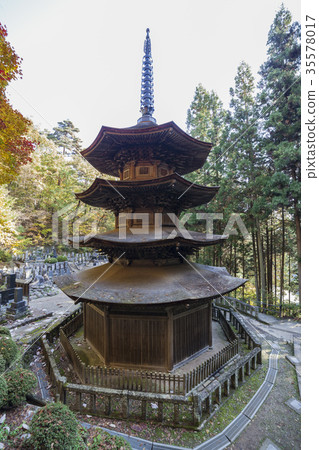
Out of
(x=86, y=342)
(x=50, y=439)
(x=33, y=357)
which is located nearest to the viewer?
(x=50, y=439)

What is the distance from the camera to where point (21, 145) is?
9.11 metres

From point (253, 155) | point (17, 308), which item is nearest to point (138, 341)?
point (17, 308)

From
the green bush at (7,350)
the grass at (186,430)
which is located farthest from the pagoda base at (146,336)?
the green bush at (7,350)

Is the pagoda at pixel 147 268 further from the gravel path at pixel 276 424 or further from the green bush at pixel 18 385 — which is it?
the gravel path at pixel 276 424

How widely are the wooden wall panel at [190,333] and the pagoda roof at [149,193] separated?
3996 millimetres

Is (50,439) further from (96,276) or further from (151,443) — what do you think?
(96,276)

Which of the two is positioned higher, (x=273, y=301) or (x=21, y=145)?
(x=21, y=145)

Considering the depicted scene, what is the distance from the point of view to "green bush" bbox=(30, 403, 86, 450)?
2873 mm

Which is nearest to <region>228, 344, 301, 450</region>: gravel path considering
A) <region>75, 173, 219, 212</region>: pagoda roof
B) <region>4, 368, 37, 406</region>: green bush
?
<region>4, 368, 37, 406</region>: green bush

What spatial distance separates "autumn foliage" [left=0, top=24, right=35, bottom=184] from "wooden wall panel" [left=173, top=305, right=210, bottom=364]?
980 cm

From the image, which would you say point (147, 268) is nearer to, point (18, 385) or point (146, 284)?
point (146, 284)

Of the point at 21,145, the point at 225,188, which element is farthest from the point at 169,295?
the point at 225,188

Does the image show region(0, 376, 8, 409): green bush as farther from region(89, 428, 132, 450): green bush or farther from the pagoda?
the pagoda

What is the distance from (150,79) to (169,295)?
8749mm
